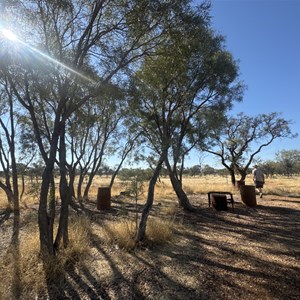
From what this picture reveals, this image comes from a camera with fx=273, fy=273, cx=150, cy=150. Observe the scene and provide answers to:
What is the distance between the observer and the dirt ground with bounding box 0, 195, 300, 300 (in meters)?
4.05

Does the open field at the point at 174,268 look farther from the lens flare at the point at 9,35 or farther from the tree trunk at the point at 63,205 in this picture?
the lens flare at the point at 9,35

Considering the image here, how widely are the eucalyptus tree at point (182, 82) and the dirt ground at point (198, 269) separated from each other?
2492mm

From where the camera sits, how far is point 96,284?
441 centimetres

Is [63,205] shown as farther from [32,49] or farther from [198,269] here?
[32,49]

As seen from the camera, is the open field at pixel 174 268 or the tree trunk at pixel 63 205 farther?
the tree trunk at pixel 63 205

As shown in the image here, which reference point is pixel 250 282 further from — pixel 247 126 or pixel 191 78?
pixel 247 126

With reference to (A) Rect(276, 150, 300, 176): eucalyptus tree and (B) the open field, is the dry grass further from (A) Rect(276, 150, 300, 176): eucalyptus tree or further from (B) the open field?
(A) Rect(276, 150, 300, 176): eucalyptus tree

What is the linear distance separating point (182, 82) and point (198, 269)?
6248mm

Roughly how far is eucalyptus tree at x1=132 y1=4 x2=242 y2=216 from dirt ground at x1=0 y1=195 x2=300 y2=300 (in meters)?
2.49

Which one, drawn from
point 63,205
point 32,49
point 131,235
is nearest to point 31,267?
point 63,205

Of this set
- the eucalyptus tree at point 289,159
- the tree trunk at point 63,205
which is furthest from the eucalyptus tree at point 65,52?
the eucalyptus tree at point 289,159

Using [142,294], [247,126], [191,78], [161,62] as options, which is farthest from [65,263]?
[247,126]

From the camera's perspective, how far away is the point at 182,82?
9.30 metres

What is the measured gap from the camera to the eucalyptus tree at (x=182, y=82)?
614 centimetres
